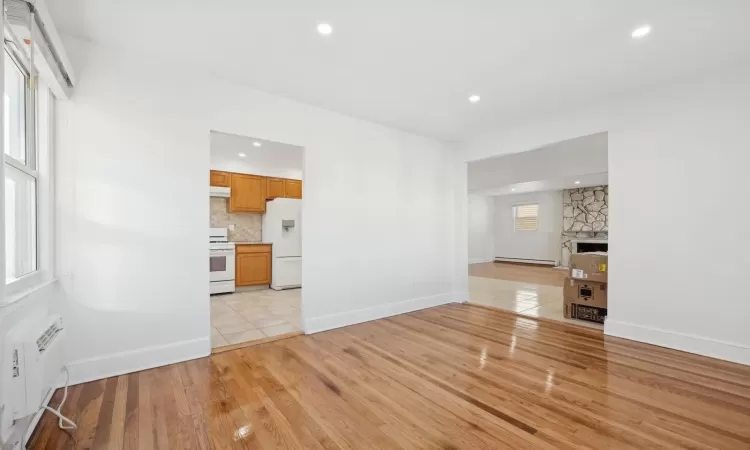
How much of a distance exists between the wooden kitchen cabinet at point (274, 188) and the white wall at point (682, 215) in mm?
5186

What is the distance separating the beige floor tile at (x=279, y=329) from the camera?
3540 mm

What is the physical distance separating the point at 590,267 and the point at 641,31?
258 cm

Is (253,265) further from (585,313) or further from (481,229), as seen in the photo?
(481,229)

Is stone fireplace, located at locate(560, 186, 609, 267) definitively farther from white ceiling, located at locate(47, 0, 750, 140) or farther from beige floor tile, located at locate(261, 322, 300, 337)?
beige floor tile, located at locate(261, 322, 300, 337)

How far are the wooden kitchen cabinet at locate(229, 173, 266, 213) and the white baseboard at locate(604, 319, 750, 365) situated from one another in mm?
5719

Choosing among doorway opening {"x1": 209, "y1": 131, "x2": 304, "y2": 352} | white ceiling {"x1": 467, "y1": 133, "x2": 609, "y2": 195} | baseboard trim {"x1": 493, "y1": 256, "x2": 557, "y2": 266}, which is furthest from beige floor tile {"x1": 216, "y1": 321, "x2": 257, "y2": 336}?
baseboard trim {"x1": 493, "y1": 256, "x2": 557, "y2": 266}

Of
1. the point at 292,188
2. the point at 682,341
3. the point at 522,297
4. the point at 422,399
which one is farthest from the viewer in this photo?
the point at 292,188

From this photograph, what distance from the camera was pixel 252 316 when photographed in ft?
13.8

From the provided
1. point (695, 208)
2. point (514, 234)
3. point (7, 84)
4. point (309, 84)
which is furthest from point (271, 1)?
point (514, 234)

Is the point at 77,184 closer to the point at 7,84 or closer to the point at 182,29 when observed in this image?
the point at 7,84

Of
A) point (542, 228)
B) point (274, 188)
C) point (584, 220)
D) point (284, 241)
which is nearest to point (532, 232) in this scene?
point (542, 228)

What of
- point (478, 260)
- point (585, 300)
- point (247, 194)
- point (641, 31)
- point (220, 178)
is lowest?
point (478, 260)

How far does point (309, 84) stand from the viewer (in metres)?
3.16

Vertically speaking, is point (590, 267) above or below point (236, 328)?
above
